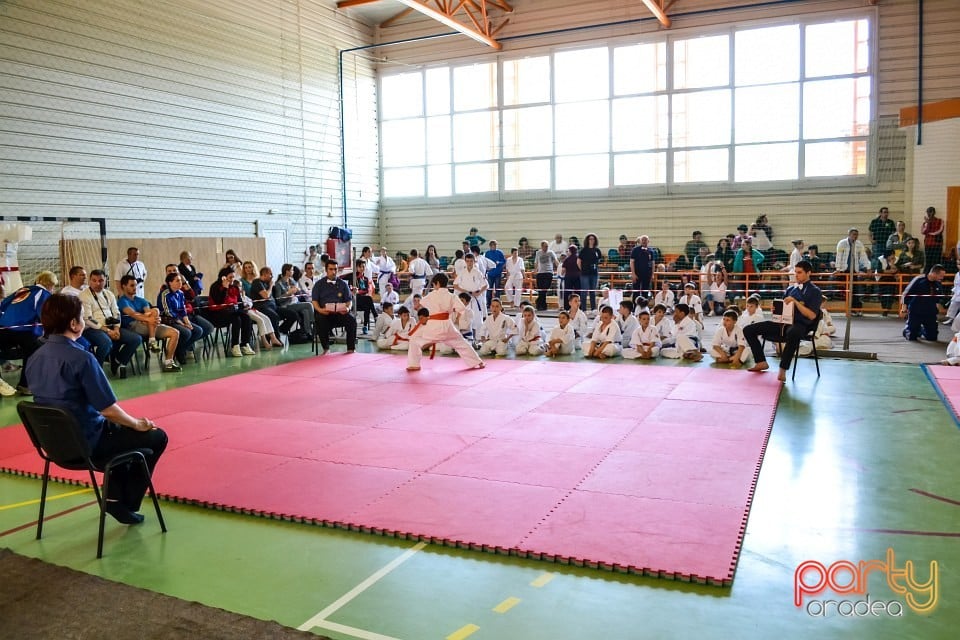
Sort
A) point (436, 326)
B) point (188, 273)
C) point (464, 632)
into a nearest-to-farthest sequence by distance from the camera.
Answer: point (464, 632) → point (436, 326) → point (188, 273)

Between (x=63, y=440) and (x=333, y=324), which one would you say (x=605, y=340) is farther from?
(x=63, y=440)

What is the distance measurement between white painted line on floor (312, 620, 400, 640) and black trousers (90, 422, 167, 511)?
1.75 m

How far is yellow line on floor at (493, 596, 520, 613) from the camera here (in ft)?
12.2

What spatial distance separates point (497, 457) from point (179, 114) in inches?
507

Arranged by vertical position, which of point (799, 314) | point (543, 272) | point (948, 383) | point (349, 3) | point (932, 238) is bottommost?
point (948, 383)

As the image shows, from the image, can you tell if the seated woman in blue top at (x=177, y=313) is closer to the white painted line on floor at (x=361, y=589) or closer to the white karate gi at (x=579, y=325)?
the white karate gi at (x=579, y=325)

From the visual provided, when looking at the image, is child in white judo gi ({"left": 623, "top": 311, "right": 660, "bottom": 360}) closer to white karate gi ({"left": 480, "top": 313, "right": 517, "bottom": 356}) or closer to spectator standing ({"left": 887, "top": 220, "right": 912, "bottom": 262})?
white karate gi ({"left": 480, "top": 313, "right": 517, "bottom": 356})

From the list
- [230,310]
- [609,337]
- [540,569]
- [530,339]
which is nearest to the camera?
[540,569]

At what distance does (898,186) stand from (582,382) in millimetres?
12363

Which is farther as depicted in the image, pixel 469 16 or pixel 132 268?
pixel 469 16

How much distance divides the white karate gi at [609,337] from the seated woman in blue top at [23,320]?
296 inches

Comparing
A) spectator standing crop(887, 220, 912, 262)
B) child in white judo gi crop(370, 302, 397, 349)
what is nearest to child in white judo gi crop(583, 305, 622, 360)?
child in white judo gi crop(370, 302, 397, 349)

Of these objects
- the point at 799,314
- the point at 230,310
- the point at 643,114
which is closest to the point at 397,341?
the point at 230,310

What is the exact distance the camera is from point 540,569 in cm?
415
